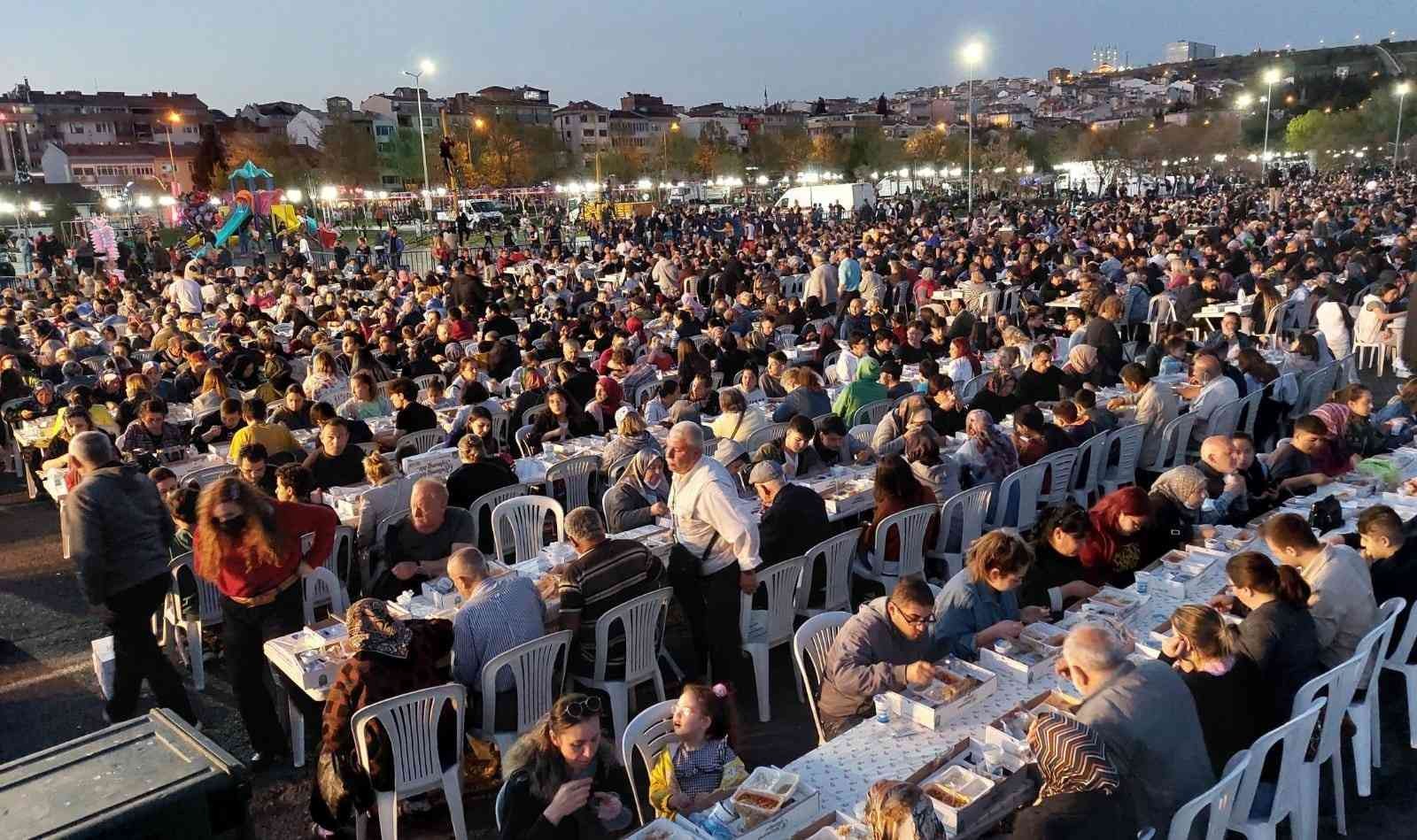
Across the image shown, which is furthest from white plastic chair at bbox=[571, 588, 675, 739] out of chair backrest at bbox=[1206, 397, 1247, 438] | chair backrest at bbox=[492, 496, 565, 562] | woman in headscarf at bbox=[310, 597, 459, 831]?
chair backrest at bbox=[1206, 397, 1247, 438]

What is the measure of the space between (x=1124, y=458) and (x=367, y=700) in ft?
20.7

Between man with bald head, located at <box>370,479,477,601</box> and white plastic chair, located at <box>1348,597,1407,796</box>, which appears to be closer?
white plastic chair, located at <box>1348,597,1407,796</box>

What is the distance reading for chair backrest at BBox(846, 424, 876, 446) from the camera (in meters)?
8.66

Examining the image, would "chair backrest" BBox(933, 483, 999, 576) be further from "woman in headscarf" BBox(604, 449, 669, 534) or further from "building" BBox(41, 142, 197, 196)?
"building" BBox(41, 142, 197, 196)

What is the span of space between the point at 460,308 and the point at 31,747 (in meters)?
9.42

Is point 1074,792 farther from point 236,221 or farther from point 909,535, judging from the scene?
point 236,221

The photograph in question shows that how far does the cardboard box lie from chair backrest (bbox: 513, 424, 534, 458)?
17.4ft

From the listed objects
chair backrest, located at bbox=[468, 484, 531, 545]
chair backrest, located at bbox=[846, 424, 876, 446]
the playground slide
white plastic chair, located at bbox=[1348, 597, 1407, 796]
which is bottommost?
white plastic chair, located at bbox=[1348, 597, 1407, 796]

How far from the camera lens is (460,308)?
575 inches

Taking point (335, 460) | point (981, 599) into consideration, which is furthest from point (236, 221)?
point (981, 599)

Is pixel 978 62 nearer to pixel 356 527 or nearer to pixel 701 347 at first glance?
pixel 701 347

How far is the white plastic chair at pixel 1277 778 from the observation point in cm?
381

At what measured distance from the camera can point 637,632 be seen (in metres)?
5.32

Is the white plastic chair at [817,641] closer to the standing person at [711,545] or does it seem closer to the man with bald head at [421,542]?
the standing person at [711,545]
